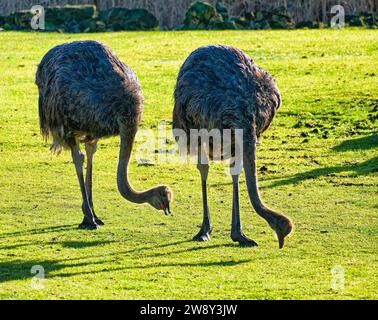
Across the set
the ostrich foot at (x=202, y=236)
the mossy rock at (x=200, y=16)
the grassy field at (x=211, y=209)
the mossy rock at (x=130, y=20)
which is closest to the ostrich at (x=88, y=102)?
the grassy field at (x=211, y=209)

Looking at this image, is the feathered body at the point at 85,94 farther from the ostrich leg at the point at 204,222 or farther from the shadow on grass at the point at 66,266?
the shadow on grass at the point at 66,266

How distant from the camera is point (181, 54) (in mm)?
23141

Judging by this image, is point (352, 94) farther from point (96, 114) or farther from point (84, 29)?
point (84, 29)

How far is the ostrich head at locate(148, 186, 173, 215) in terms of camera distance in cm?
980

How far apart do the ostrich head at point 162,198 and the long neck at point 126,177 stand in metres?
0.05

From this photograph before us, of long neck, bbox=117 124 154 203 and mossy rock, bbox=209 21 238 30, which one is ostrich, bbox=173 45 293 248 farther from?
mossy rock, bbox=209 21 238 30

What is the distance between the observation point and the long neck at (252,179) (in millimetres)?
9406

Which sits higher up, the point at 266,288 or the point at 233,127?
the point at 233,127

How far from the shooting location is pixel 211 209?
1198 centimetres

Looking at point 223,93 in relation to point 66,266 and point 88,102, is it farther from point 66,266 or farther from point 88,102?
point 66,266

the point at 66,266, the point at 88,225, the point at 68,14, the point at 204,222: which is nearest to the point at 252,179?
the point at 204,222

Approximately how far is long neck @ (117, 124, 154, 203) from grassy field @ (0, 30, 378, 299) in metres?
0.52
